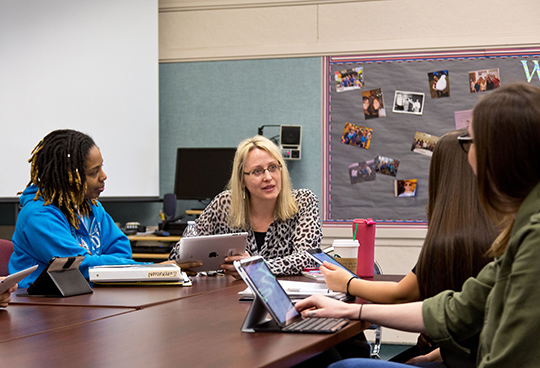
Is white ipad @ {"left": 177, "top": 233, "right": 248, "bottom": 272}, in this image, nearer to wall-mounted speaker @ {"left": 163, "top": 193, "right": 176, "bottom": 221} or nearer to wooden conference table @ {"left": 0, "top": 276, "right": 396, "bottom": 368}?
wooden conference table @ {"left": 0, "top": 276, "right": 396, "bottom": 368}

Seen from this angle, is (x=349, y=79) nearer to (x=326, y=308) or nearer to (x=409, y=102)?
(x=409, y=102)

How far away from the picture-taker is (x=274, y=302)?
1484 millimetres

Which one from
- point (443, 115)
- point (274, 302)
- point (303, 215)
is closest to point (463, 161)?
point (274, 302)

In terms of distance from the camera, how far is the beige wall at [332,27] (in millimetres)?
4207

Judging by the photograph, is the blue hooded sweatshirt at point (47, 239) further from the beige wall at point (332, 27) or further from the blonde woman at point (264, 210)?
the beige wall at point (332, 27)

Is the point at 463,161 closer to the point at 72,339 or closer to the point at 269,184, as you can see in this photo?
the point at 72,339

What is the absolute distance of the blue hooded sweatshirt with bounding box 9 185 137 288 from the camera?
7.62 ft

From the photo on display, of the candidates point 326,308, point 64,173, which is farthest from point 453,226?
point 64,173

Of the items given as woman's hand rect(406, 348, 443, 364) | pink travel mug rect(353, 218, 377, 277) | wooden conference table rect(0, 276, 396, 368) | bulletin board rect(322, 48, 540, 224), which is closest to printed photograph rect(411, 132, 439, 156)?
bulletin board rect(322, 48, 540, 224)

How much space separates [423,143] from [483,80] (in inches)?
22.2

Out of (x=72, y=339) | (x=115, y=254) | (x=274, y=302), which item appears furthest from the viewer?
(x=115, y=254)

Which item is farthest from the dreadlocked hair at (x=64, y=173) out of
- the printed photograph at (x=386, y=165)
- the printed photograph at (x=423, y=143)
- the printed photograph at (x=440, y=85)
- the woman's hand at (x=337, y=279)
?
the printed photograph at (x=440, y=85)

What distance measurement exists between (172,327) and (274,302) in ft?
0.81

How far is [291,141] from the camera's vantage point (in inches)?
173
